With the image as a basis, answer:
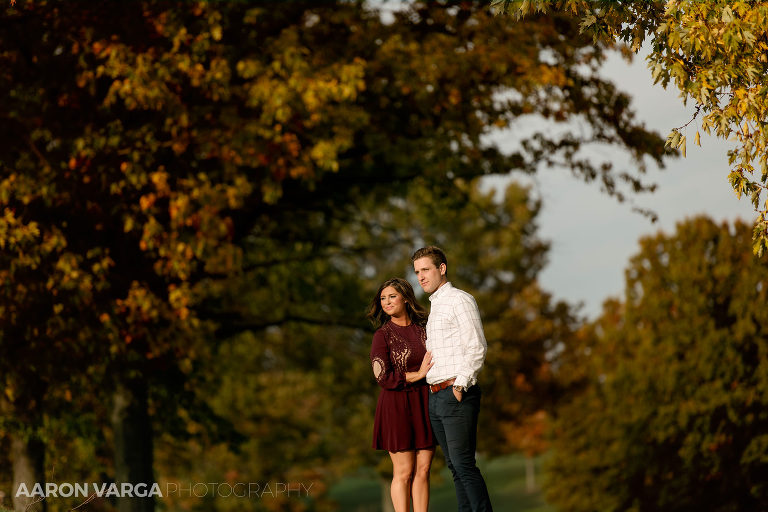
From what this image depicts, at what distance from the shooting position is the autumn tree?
1120cm

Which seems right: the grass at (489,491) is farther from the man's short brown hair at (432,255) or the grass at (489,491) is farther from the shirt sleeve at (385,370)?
the man's short brown hair at (432,255)

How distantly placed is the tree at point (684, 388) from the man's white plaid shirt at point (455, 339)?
1668cm

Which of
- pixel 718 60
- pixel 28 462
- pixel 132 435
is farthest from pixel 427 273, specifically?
pixel 28 462

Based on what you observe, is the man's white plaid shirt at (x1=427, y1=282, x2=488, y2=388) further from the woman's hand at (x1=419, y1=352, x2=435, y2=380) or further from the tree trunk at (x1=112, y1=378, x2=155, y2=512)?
the tree trunk at (x1=112, y1=378, x2=155, y2=512)

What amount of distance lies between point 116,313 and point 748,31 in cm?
814

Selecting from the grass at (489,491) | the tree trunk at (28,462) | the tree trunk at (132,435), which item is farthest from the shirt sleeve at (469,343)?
the grass at (489,491)

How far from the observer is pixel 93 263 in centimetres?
1180

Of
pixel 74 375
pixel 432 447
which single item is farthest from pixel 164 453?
pixel 432 447

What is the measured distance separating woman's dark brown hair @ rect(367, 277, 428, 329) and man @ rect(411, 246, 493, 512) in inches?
10.9

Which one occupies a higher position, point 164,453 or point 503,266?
point 503,266

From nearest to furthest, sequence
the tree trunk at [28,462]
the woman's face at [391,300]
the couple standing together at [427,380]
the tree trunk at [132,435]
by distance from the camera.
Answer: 1. the couple standing together at [427,380]
2. the woman's face at [391,300]
3. the tree trunk at [132,435]
4. the tree trunk at [28,462]

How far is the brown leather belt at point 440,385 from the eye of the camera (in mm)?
6562

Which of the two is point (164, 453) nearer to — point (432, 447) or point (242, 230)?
point (242, 230)

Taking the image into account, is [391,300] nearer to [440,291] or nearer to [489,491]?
[440,291]
